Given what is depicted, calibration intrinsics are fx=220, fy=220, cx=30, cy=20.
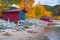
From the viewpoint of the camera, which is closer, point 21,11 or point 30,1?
point 21,11

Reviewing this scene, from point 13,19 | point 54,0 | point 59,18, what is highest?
point 54,0

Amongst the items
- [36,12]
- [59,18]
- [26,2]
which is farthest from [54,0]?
[59,18]

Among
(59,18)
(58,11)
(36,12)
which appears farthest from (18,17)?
(58,11)

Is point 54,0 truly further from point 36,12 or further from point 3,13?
point 36,12

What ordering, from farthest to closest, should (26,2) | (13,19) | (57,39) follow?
(26,2) → (13,19) → (57,39)

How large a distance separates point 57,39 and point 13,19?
10897 mm

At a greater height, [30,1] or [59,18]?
[30,1]

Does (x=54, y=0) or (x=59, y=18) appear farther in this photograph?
(x=59, y=18)

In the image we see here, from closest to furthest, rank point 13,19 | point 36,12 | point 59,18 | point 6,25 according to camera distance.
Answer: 1. point 6,25
2. point 13,19
3. point 36,12
4. point 59,18

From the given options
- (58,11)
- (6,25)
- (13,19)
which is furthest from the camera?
(58,11)

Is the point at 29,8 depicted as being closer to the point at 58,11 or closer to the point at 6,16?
the point at 6,16

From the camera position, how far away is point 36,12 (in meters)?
34.7

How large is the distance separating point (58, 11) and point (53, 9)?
1.31 metres

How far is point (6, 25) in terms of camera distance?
13.9m
